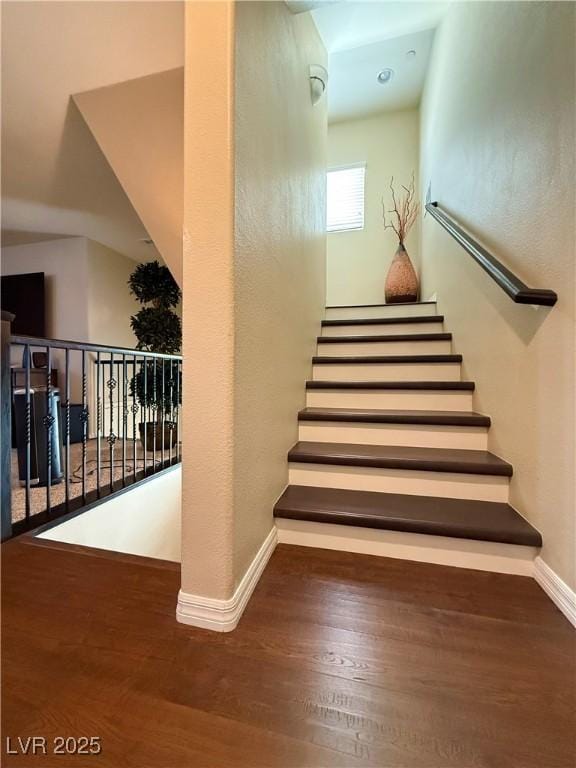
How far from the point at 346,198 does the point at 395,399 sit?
3105 millimetres

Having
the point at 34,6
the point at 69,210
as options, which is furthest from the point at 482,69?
the point at 69,210

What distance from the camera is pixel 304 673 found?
844mm

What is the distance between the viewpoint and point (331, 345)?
246 cm

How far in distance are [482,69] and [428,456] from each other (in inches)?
84.9

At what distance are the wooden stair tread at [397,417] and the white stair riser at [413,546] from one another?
1.95ft

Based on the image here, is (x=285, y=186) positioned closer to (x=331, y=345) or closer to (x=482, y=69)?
(x=331, y=345)


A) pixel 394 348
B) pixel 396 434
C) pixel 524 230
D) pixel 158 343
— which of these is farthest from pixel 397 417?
pixel 158 343

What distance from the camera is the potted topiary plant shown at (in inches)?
127

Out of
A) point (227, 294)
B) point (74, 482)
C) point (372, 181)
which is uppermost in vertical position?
point (372, 181)

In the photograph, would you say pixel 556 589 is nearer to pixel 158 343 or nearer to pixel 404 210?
pixel 158 343

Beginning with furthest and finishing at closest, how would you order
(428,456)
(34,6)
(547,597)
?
(34,6)
(428,456)
(547,597)

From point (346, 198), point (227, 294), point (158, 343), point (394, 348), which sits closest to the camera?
point (227, 294)

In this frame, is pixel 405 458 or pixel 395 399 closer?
pixel 405 458

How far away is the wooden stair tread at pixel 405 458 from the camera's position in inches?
56.6
